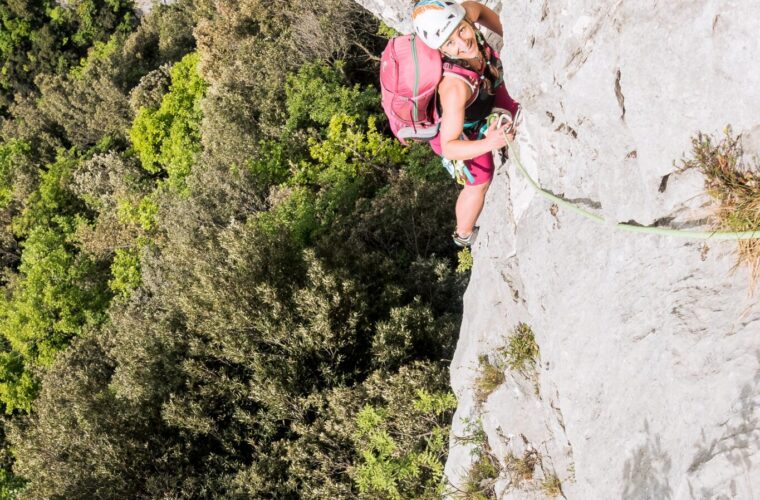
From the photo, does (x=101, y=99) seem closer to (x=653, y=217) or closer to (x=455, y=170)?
(x=455, y=170)

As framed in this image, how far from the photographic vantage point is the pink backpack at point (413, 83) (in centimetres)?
504

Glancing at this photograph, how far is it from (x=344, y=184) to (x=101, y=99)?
27539mm

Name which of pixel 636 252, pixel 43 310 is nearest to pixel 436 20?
pixel 636 252

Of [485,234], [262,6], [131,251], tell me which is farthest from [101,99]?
[485,234]

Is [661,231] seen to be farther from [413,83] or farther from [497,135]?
[413,83]

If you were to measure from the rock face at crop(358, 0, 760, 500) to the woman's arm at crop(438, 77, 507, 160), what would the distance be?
420 mm

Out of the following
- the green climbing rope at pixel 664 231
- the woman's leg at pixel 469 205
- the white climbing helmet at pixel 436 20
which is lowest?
the green climbing rope at pixel 664 231

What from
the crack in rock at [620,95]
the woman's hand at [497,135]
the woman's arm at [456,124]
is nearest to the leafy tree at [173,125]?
the woman's hand at [497,135]

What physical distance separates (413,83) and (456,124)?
54 cm

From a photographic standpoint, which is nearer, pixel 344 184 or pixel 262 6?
pixel 344 184

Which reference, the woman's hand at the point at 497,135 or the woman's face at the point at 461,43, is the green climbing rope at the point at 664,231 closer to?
the woman's hand at the point at 497,135

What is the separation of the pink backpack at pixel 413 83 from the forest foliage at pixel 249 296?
6.12 meters

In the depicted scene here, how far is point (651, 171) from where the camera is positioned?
3768mm

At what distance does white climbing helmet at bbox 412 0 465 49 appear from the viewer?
16.0 ft
